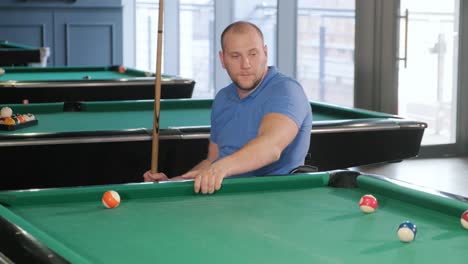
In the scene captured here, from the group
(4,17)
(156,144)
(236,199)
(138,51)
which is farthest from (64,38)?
(236,199)

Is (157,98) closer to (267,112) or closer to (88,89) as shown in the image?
(267,112)

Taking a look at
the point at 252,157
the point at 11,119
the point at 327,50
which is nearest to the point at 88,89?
the point at 11,119

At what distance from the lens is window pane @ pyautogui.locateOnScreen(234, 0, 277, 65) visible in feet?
31.2

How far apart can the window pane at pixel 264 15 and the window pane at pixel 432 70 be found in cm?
270

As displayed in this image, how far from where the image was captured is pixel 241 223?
196 centimetres

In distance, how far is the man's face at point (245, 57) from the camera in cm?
276

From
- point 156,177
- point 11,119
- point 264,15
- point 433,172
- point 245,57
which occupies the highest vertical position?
point 264,15

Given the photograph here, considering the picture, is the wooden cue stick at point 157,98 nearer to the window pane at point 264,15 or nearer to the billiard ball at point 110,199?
the billiard ball at point 110,199

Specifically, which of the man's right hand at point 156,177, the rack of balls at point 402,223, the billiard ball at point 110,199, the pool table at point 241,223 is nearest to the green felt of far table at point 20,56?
the man's right hand at point 156,177

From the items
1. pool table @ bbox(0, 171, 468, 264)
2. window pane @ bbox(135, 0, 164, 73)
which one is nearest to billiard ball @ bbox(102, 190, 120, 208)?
pool table @ bbox(0, 171, 468, 264)

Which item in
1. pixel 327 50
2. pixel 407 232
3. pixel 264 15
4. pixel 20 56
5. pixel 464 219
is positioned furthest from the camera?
pixel 264 15

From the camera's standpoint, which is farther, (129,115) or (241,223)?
(129,115)

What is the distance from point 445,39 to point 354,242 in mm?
5371

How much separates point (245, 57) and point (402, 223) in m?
1.07
